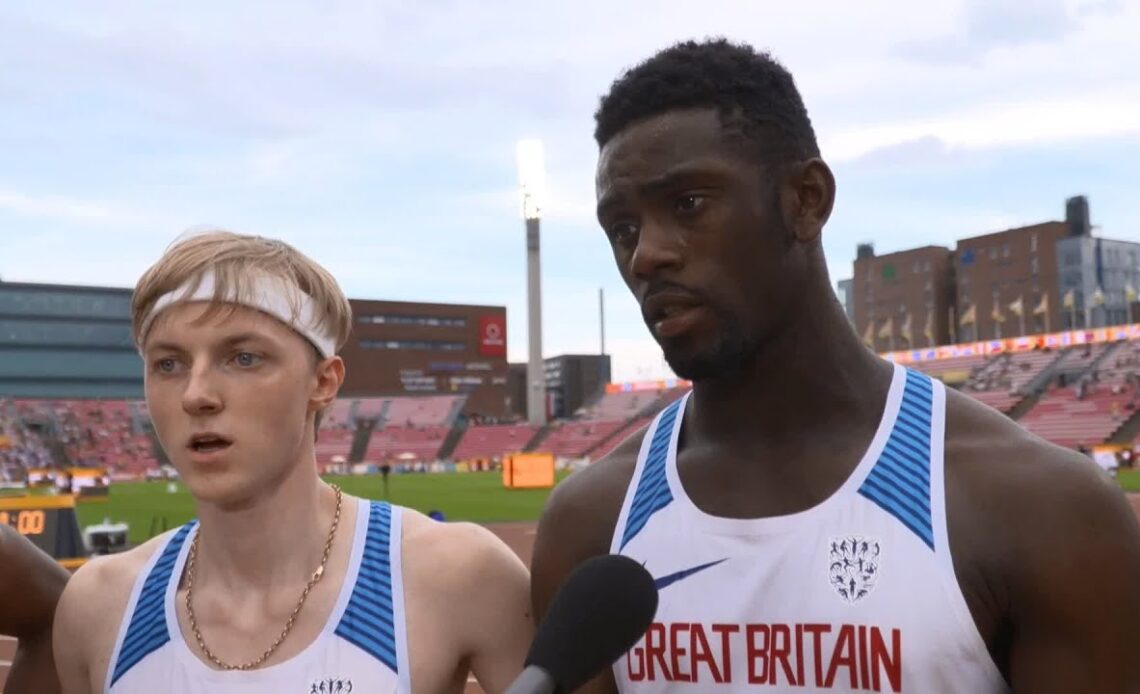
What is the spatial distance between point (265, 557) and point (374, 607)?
0.33 metres

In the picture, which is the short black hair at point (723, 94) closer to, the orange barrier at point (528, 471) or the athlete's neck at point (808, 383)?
the athlete's neck at point (808, 383)

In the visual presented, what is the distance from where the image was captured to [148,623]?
2914 millimetres

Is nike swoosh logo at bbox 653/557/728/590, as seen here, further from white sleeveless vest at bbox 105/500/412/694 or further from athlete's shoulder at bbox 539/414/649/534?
white sleeveless vest at bbox 105/500/412/694

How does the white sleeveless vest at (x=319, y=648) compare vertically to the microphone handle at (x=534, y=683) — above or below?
below

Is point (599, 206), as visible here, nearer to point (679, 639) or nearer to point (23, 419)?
point (679, 639)

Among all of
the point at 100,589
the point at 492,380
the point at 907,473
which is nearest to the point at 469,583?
the point at 100,589

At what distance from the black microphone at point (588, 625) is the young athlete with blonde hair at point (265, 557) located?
125cm

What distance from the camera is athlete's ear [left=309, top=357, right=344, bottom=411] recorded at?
2.88 m

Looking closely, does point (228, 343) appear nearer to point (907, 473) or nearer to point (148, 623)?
point (148, 623)

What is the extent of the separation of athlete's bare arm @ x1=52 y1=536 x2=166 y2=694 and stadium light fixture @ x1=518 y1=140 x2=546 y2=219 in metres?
63.9

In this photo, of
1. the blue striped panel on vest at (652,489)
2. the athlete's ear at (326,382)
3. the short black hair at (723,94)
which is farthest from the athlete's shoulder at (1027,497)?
the athlete's ear at (326,382)

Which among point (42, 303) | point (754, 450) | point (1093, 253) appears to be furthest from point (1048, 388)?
point (42, 303)

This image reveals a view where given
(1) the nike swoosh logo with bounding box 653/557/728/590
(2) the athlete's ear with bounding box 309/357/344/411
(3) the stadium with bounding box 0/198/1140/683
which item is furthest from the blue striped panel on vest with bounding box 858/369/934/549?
(3) the stadium with bounding box 0/198/1140/683

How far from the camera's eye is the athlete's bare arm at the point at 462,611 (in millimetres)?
2844
